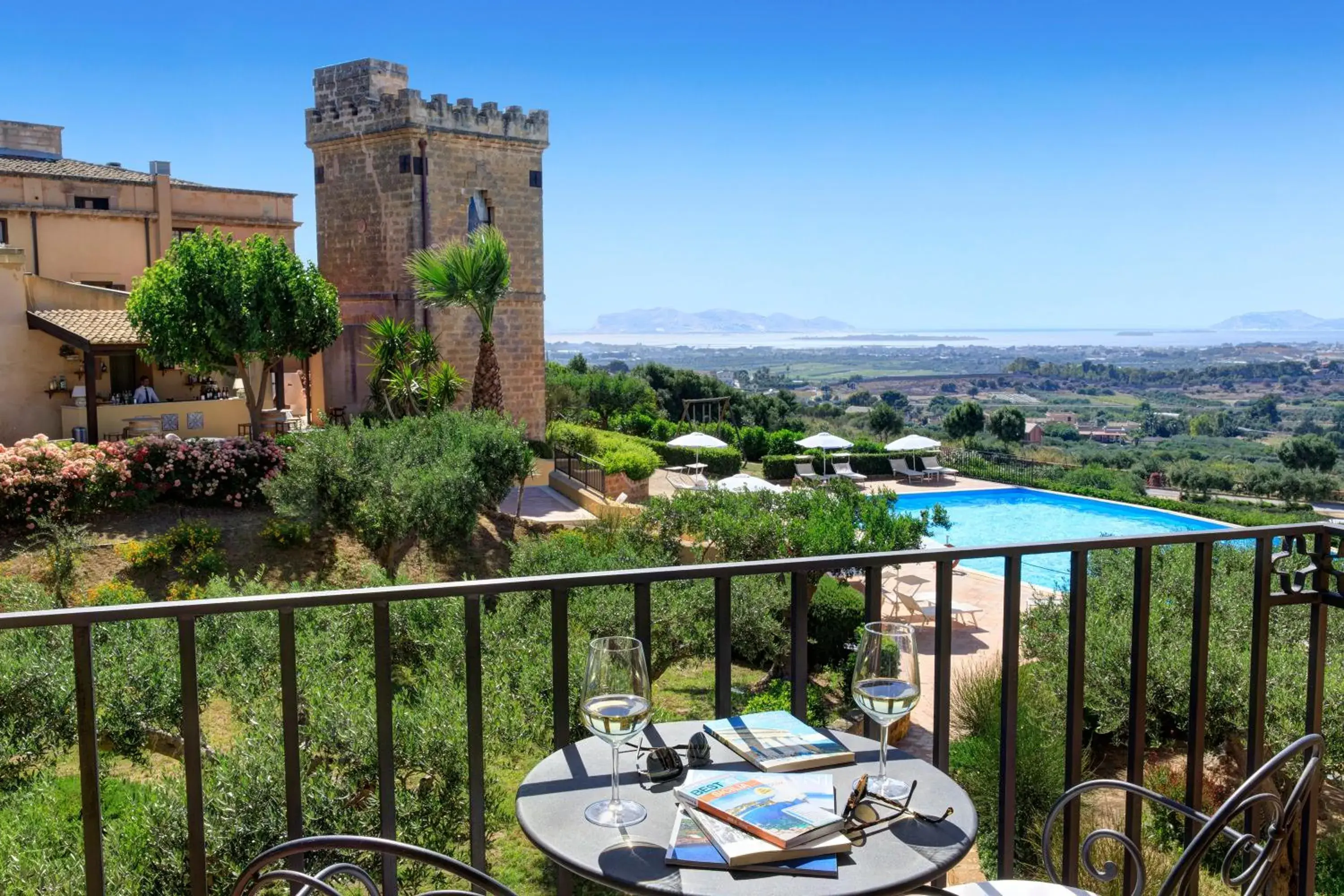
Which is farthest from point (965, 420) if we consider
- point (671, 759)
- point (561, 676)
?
point (671, 759)

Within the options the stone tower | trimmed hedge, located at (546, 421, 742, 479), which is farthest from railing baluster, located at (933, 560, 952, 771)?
the stone tower

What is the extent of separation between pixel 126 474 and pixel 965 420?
31241mm

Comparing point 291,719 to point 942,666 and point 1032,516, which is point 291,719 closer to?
point 942,666

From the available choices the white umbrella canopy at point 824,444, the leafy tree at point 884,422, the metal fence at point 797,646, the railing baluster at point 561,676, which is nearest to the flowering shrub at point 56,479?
the metal fence at point 797,646

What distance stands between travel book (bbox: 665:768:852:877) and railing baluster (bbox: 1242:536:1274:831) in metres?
1.75

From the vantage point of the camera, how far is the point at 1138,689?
2580 millimetres

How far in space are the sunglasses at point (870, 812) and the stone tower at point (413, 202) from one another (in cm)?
2242

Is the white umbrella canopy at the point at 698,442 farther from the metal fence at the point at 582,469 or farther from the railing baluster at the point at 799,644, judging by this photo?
the railing baluster at the point at 799,644

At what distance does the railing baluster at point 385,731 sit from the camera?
193 cm

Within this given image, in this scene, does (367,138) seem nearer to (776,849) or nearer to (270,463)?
(270,463)

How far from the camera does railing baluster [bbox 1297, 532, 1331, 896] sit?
8.81ft

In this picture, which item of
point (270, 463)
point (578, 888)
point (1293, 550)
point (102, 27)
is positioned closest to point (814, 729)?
point (1293, 550)

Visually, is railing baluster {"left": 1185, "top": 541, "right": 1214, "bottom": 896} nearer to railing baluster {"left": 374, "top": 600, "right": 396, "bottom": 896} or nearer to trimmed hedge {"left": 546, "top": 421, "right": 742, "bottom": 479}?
railing baluster {"left": 374, "top": 600, "right": 396, "bottom": 896}

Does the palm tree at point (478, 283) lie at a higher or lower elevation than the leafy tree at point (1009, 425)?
higher
